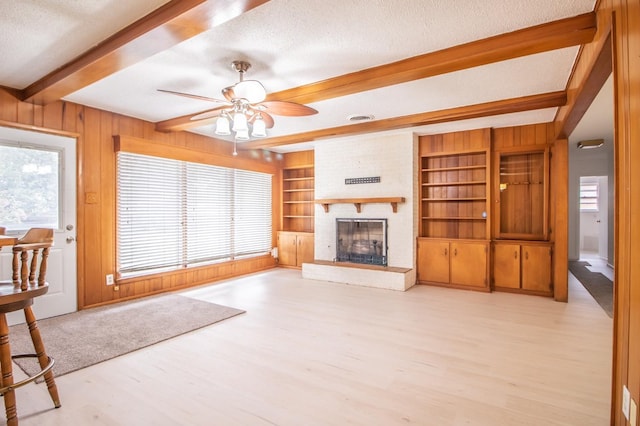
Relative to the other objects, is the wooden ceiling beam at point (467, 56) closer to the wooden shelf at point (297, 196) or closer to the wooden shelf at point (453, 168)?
the wooden shelf at point (453, 168)

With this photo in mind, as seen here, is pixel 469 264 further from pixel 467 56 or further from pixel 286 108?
pixel 286 108

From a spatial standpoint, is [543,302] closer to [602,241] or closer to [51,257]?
[602,241]

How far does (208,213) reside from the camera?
5629 millimetres

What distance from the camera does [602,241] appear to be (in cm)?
803

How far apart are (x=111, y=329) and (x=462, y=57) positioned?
4049 millimetres

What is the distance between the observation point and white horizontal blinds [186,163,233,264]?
17.5 feet

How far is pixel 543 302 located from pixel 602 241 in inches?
212

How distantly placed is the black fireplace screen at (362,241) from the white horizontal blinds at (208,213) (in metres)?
2.06

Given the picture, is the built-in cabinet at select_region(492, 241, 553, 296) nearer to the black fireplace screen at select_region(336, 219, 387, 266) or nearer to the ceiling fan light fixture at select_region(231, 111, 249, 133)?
the black fireplace screen at select_region(336, 219, 387, 266)

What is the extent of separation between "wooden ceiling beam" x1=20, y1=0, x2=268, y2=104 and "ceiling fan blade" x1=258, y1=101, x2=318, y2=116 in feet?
3.02

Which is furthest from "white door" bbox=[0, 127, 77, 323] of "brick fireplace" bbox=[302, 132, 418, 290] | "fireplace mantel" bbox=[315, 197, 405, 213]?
"fireplace mantel" bbox=[315, 197, 405, 213]

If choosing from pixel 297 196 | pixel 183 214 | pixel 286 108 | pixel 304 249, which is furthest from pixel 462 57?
pixel 297 196

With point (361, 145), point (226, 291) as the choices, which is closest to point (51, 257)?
point (226, 291)

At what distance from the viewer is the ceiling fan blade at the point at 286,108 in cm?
293
